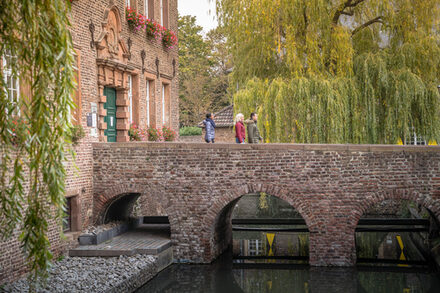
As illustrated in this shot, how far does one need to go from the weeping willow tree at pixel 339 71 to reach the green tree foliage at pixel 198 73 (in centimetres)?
2278

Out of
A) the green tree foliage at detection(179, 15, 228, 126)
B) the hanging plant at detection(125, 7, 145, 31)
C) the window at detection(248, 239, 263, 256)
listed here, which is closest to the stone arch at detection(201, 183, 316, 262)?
the window at detection(248, 239, 263, 256)

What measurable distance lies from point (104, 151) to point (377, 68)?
7302 mm

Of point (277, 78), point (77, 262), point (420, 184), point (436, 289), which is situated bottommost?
point (436, 289)

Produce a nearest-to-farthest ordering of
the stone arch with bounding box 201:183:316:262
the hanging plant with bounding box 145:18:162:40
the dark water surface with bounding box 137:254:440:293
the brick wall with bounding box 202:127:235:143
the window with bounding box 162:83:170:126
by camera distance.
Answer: the dark water surface with bounding box 137:254:440:293 → the stone arch with bounding box 201:183:316:262 → the hanging plant with bounding box 145:18:162:40 → the window with bounding box 162:83:170:126 → the brick wall with bounding box 202:127:235:143

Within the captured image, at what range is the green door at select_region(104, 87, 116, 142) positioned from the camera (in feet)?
46.7

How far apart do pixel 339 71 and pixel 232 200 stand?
4752 mm

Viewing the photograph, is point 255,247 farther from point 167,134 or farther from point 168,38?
point 168,38

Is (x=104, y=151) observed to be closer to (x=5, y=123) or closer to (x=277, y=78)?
(x=277, y=78)

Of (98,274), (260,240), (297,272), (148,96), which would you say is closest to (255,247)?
(260,240)

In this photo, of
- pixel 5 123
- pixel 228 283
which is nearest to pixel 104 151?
pixel 228 283

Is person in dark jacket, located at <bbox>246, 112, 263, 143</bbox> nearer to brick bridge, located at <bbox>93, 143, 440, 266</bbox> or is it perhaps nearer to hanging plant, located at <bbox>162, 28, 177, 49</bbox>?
brick bridge, located at <bbox>93, 143, 440, 266</bbox>

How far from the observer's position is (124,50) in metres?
14.5

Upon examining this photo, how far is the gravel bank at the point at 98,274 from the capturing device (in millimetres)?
9242

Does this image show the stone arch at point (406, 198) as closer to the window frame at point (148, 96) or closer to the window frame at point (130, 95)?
the window frame at point (130, 95)
